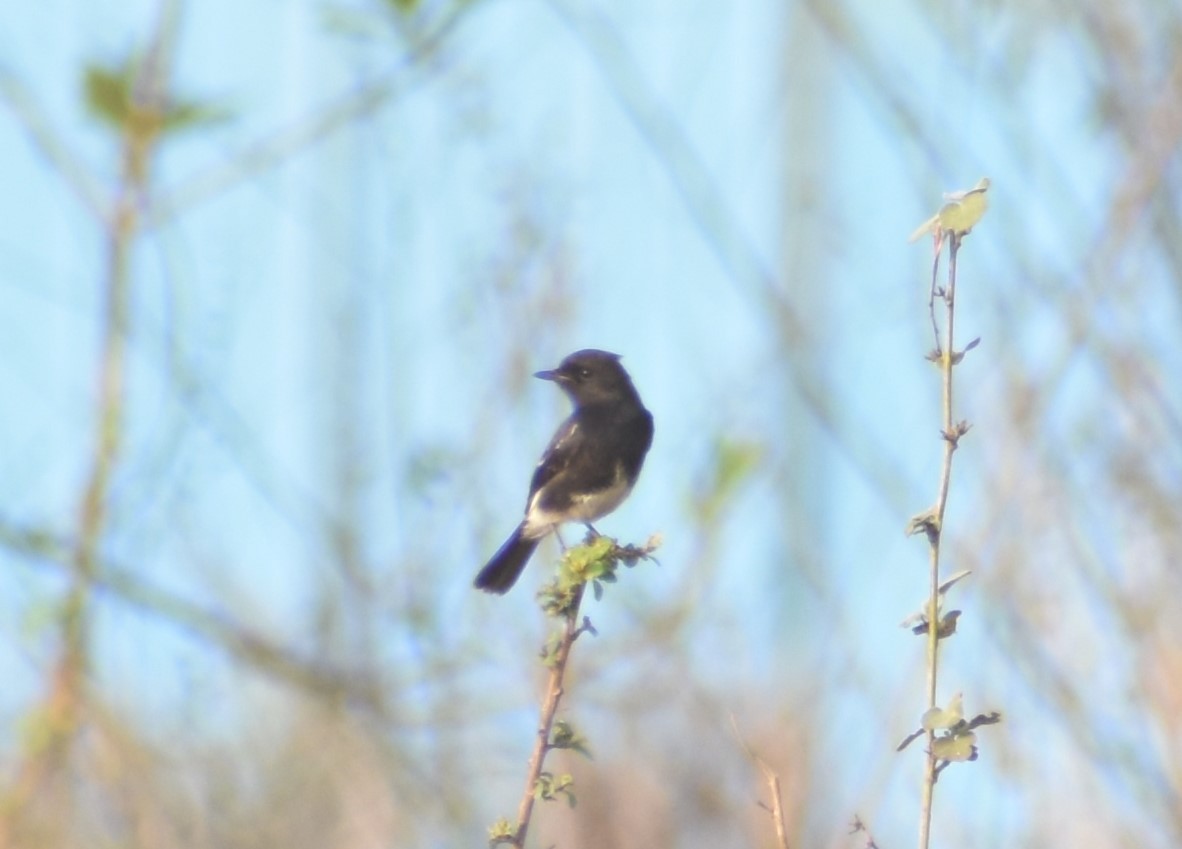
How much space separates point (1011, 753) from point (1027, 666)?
0.86ft

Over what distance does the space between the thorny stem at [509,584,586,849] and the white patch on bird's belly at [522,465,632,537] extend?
2.13 m

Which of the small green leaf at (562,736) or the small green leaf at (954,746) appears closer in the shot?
the small green leaf at (954,746)

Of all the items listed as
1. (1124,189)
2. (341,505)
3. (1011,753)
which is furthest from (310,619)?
(1124,189)

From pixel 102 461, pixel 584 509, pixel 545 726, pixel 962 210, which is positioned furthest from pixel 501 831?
pixel 584 509

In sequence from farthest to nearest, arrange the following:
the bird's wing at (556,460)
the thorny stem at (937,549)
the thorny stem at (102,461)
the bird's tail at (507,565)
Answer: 1. the bird's wing at (556,460)
2. the bird's tail at (507,565)
3. the thorny stem at (102,461)
4. the thorny stem at (937,549)

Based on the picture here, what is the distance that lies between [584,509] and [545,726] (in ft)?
8.54

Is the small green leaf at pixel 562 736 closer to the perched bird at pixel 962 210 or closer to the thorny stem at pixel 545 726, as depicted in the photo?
the thorny stem at pixel 545 726

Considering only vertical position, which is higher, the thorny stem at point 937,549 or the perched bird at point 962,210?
the perched bird at point 962,210

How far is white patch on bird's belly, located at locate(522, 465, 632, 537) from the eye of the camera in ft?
15.5

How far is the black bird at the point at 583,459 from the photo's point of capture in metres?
4.71

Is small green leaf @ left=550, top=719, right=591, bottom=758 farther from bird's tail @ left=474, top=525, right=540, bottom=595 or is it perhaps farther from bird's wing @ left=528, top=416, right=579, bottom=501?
bird's wing @ left=528, top=416, right=579, bottom=501

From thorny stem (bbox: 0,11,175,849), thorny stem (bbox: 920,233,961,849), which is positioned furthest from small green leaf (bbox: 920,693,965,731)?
thorny stem (bbox: 0,11,175,849)

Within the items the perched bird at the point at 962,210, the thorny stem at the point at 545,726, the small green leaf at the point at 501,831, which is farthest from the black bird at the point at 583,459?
the perched bird at the point at 962,210

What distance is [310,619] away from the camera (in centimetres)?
555
